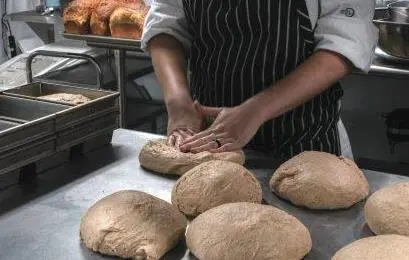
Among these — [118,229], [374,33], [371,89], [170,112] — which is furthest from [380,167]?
[118,229]

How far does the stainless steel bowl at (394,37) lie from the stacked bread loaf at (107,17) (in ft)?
3.84

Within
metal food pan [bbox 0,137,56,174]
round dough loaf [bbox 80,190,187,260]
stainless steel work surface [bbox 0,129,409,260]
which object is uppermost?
metal food pan [bbox 0,137,56,174]

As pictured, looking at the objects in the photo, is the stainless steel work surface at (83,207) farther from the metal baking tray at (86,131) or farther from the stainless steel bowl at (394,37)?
the stainless steel bowl at (394,37)

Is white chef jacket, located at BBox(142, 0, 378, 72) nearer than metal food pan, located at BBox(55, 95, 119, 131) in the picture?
No

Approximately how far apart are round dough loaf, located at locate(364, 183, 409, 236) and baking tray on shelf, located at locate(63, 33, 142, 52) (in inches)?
73.9

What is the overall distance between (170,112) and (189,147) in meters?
0.18

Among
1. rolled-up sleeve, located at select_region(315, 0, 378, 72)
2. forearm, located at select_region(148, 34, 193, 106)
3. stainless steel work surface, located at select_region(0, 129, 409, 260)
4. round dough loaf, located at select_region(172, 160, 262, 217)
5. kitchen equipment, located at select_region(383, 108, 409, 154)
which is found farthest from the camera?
kitchen equipment, located at select_region(383, 108, 409, 154)

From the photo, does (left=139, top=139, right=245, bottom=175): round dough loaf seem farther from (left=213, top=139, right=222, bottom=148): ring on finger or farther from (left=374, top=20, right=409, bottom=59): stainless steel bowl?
(left=374, top=20, right=409, bottom=59): stainless steel bowl

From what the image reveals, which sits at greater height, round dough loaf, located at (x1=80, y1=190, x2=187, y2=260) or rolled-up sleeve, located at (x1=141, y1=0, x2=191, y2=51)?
rolled-up sleeve, located at (x1=141, y1=0, x2=191, y2=51)

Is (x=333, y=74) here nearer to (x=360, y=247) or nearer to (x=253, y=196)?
(x=253, y=196)

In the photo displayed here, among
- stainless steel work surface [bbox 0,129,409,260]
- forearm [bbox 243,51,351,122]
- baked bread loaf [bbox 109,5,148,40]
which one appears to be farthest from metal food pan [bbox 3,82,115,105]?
baked bread loaf [bbox 109,5,148,40]

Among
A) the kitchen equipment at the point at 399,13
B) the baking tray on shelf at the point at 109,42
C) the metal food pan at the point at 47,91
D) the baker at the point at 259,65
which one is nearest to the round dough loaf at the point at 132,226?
the baker at the point at 259,65

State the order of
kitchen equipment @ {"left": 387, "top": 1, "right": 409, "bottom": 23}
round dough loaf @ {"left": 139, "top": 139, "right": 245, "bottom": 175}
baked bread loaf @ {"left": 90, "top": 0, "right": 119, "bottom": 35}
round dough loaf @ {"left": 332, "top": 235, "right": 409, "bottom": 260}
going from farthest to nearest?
1. baked bread loaf @ {"left": 90, "top": 0, "right": 119, "bottom": 35}
2. kitchen equipment @ {"left": 387, "top": 1, "right": 409, "bottom": 23}
3. round dough loaf @ {"left": 139, "top": 139, "right": 245, "bottom": 175}
4. round dough loaf @ {"left": 332, "top": 235, "right": 409, "bottom": 260}

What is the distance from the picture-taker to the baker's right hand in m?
1.45
